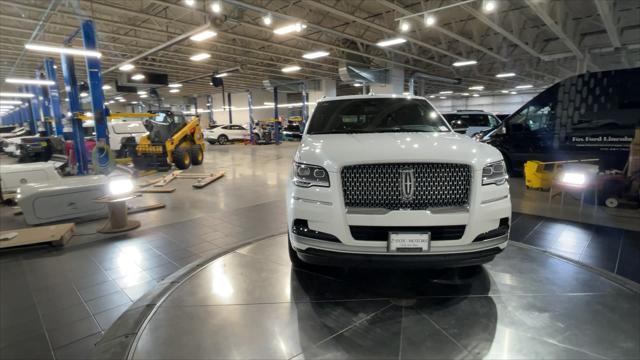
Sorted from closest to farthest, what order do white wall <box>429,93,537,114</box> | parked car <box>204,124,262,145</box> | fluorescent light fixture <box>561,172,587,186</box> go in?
fluorescent light fixture <box>561,172,587,186</box>
parked car <box>204,124,262,145</box>
white wall <box>429,93,537,114</box>

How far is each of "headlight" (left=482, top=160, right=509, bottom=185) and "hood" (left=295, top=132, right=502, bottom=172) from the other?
0.04 meters

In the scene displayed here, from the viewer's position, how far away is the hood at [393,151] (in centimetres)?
196

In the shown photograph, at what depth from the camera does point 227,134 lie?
70.6ft

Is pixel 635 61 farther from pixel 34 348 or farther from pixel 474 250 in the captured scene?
pixel 34 348

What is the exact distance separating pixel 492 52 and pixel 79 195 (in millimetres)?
14113

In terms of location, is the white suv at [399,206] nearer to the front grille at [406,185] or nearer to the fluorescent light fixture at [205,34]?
the front grille at [406,185]

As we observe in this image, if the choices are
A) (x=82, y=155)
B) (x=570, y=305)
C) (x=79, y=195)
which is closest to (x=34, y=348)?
(x=79, y=195)

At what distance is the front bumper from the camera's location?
6.25ft

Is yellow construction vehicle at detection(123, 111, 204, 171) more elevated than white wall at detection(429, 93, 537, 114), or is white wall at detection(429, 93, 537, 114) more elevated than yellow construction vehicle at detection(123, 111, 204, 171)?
white wall at detection(429, 93, 537, 114)

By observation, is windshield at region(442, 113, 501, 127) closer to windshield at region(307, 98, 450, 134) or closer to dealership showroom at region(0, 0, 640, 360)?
dealership showroom at region(0, 0, 640, 360)

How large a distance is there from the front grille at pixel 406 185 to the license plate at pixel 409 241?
6.7 inches

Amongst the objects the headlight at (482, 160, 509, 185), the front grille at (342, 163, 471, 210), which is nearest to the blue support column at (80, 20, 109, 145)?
the front grille at (342, 163, 471, 210)

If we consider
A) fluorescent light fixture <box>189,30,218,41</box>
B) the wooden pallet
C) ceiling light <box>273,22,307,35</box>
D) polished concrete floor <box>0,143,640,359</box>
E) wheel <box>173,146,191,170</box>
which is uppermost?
ceiling light <box>273,22,307,35</box>

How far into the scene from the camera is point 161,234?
404 cm
